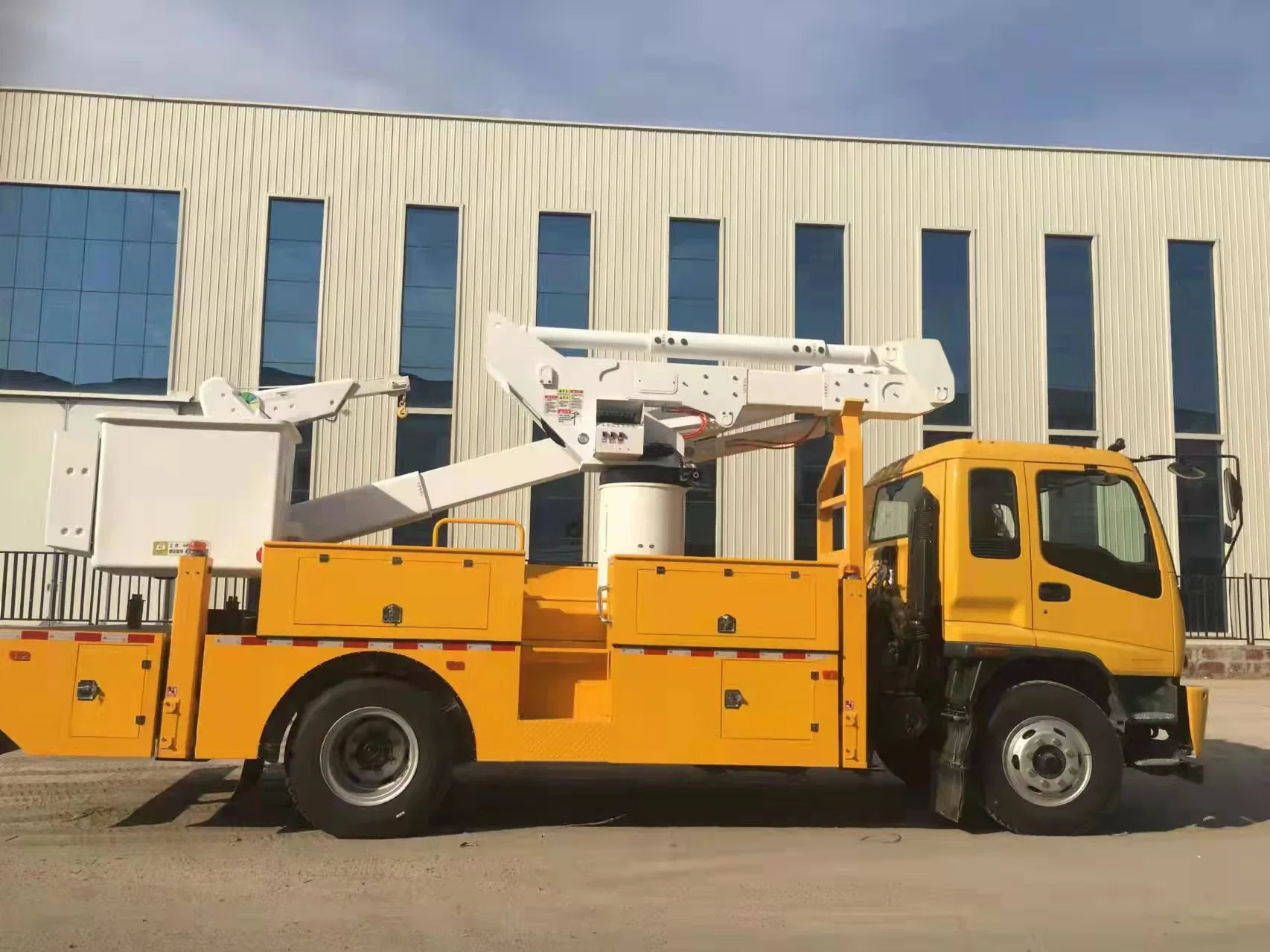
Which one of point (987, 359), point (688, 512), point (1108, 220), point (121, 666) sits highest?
point (1108, 220)

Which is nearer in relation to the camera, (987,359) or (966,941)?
(966,941)

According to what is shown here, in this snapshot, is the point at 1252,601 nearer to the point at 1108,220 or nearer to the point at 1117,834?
the point at 1108,220

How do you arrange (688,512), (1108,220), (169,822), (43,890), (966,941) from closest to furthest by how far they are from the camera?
(966,941), (43,890), (169,822), (688,512), (1108,220)

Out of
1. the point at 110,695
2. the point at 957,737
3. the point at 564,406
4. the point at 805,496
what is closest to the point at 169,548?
the point at 110,695

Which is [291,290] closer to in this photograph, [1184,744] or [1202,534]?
[1184,744]

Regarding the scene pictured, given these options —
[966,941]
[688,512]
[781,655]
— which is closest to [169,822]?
[781,655]

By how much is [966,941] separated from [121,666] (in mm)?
5254

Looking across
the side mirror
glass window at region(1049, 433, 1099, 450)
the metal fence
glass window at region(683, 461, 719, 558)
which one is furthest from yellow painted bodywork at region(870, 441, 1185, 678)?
the metal fence

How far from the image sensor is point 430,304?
18.5 meters

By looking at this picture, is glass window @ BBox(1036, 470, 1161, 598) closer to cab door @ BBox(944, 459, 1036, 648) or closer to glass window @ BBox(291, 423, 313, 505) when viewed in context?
cab door @ BBox(944, 459, 1036, 648)

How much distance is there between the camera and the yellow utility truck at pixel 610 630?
6.86 meters

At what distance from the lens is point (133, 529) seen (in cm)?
709

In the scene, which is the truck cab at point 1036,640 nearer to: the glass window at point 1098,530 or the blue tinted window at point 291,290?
the glass window at point 1098,530

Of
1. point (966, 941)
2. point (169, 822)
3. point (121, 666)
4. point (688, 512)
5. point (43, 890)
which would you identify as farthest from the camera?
point (688, 512)
